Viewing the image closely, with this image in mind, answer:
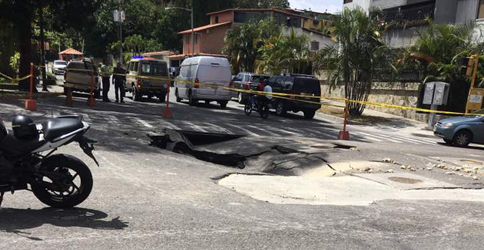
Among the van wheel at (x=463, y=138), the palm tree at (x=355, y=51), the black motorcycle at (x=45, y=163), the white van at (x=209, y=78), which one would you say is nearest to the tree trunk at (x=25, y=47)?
the white van at (x=209, y=78)

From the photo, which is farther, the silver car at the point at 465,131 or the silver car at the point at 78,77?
the silver car at the point at 78,77

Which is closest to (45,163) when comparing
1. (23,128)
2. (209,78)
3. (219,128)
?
(23,128)

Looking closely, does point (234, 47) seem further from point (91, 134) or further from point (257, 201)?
point (257, 201)

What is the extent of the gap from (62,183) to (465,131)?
564 inches

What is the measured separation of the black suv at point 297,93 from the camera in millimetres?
19797

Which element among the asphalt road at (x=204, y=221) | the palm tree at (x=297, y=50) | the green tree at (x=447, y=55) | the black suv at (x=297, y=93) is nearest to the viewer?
the asphalt road at (x=204, y=221)

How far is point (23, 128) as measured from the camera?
4.54m

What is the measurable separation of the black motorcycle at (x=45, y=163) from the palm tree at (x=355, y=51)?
18709 mm

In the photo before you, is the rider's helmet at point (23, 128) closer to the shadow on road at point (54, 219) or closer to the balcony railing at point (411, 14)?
the shadow on road at point (54, 219)

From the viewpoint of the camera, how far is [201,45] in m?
56.3

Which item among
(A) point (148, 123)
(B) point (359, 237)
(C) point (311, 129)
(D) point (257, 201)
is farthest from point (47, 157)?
(C) point (311, 129)

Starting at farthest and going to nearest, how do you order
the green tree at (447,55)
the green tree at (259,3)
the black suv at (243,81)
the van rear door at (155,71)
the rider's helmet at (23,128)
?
1. the green tree at (259,3)
2. the black suv at (243,81)
3. the van rear door at (155,71)
4. the green tree at (447,55)
5. the rider's helmet at (23,128)

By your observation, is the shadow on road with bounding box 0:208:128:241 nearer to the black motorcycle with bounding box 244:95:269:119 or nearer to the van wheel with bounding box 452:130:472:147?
the black motorcycle with bounding box 244:95:269:119

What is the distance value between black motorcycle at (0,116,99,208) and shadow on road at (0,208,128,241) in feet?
0.51
